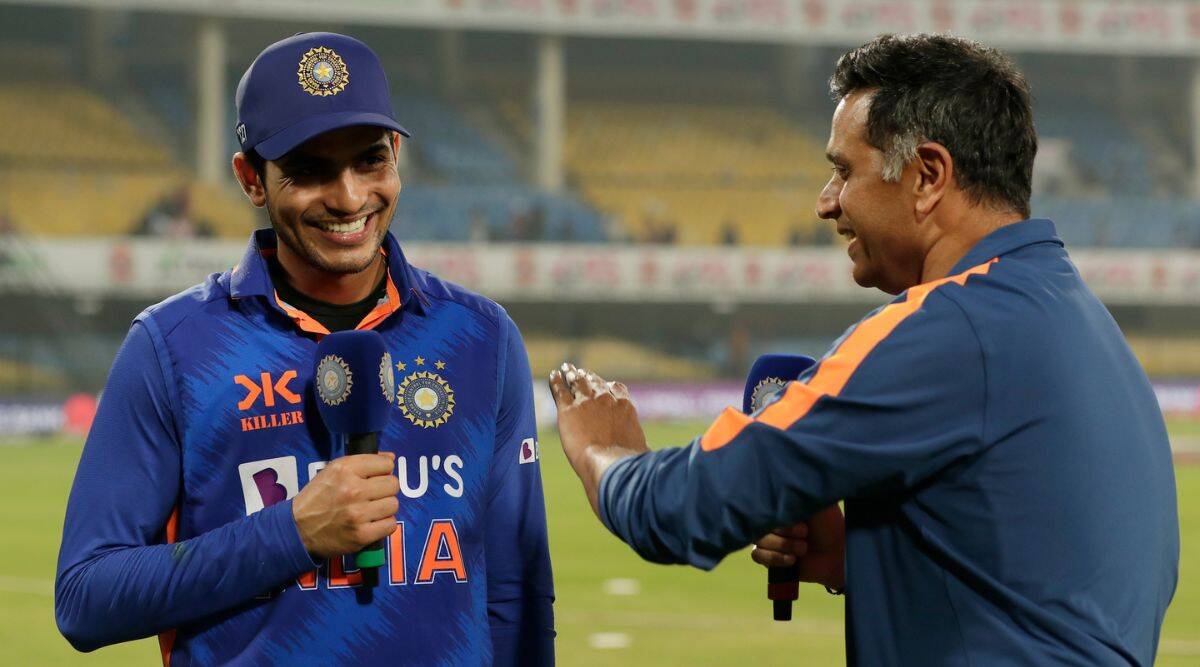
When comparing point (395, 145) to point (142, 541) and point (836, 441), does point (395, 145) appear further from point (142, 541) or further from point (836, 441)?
point (836, 441)

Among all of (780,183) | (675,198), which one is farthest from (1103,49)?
(675,198)

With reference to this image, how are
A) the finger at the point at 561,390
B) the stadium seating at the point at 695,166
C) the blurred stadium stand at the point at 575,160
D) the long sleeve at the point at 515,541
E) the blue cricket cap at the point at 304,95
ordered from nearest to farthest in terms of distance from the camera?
1. the blue cricket cap at the point at 304,95
2. the finger at the point at 561,390
3. the long sleeve at the point at 515,541
4. the blurred stadium stand at the point at 575,160
5. the stadium seating at the point at 695,166

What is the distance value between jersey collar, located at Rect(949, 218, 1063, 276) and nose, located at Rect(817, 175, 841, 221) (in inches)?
9.3

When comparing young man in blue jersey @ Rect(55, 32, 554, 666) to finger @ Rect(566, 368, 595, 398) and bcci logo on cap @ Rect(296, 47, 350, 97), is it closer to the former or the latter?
bcci logo on cap @ Rect(296, 47, 350, 97)

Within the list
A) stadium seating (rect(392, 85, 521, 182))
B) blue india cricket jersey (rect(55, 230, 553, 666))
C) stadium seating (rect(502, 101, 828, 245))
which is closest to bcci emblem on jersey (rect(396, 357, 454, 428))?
blue india cricket jersey (rect(55, 230, 553, 666))

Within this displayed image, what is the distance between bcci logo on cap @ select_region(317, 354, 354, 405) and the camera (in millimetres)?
2461

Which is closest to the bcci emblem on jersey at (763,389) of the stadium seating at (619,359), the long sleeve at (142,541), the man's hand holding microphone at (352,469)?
the man's hand holding microphone at (352,469)

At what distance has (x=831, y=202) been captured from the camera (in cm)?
262

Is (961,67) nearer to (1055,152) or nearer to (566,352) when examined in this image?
(566,352)

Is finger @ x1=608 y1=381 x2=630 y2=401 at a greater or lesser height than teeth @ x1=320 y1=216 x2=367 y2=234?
lesser

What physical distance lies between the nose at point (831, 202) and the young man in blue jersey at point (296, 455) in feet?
2.22

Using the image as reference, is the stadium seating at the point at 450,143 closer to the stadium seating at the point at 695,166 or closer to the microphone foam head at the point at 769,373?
the stadium seating at the point at 695,166

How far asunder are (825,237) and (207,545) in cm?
3514

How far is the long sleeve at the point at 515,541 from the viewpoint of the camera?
9.40ft
